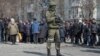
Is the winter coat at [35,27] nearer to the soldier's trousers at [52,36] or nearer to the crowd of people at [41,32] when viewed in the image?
the crowd of people at [41,32]

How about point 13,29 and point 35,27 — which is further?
point 35,27

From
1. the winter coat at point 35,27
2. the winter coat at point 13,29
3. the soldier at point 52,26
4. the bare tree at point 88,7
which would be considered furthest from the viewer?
the bare tree at point 88,7

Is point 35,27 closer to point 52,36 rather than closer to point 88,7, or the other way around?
point 52,36

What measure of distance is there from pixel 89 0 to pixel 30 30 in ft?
99.0

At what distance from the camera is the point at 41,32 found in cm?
2870

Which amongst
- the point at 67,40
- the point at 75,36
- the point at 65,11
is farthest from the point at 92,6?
the point at 75,36

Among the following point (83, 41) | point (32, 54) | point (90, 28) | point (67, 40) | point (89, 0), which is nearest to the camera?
point (32, 54)

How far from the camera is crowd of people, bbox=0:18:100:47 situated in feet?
88.3

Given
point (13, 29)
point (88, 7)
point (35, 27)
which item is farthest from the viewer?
point (88, 7)

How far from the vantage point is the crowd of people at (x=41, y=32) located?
26905 millimetres

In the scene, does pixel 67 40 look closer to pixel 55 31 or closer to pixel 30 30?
pixel 30 30

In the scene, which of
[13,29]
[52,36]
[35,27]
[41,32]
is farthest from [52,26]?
[35,27]

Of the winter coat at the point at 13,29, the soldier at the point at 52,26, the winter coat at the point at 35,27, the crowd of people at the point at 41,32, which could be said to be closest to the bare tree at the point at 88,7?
the crowd of people at the point at 41,32

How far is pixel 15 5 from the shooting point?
75.0 metres
